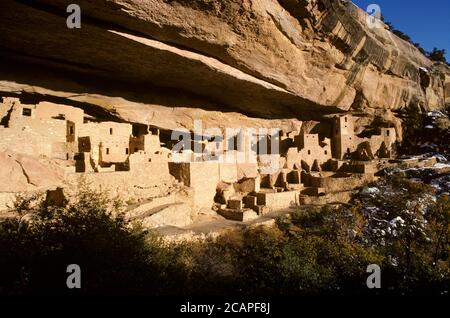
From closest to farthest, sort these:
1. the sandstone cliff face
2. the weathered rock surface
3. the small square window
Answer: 1. the weathered rock surface
2. the sandstone cliff face
3. the small square window

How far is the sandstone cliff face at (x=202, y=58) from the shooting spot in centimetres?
1117

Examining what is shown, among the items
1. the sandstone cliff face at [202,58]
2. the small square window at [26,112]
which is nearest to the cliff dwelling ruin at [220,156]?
the small square window at [26,112]

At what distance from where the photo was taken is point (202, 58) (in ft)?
45.2

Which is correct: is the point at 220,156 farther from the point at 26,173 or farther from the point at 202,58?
the point at 26,173

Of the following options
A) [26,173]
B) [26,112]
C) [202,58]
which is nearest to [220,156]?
[202,58]

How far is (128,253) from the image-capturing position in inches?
276

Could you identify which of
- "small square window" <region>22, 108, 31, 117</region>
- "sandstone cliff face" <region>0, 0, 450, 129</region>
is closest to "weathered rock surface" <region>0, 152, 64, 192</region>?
"small square window" <region>22, 108, 31, 117</region>

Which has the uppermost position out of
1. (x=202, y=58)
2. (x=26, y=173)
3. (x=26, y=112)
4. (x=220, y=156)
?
(x=202, y=58)

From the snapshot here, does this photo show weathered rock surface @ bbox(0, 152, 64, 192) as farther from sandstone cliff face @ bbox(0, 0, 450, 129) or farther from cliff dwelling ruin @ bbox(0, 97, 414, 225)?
sandstone cliff face @ bbox(0, 0, 450, 129)

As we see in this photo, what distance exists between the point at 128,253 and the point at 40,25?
8.36 m

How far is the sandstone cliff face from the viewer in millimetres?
11170

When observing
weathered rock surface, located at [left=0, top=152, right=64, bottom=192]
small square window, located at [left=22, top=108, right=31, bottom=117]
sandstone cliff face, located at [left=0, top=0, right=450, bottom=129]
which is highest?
sandstone cliff face, located at [left=0, top=0, right=450, bottom=129]

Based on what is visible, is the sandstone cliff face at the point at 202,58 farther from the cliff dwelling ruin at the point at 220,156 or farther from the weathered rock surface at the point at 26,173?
the weathered rock surface at the point at 26,173
